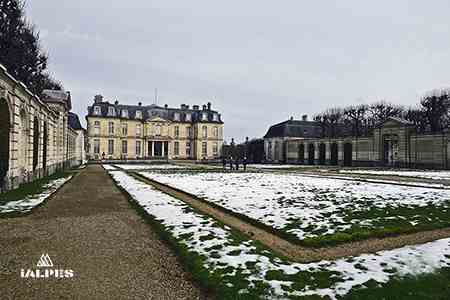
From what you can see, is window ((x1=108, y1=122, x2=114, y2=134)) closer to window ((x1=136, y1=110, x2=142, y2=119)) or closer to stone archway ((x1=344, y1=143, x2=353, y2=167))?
window ((x1=136, y1=110, x2=142, y2=119))

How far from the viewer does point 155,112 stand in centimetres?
6512

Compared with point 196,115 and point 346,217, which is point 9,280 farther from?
point 196,115

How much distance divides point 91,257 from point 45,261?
2.16 feet

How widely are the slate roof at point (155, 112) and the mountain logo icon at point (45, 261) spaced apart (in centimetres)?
5941

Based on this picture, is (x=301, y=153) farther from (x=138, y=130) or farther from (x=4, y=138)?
(x=4, y=138)

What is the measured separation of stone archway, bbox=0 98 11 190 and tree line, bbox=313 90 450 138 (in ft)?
139

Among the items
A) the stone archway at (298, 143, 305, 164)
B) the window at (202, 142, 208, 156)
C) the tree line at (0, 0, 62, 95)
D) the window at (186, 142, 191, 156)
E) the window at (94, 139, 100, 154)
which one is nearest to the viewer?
the tree line at (0, 0, 62, 95)

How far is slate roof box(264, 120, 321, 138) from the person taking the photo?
5638 cm

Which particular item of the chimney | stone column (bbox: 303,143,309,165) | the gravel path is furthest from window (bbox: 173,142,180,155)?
the gravel path

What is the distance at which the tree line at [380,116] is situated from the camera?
136 ft

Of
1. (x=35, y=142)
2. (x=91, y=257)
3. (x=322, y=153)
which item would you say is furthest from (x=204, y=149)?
(x=91, y=257)

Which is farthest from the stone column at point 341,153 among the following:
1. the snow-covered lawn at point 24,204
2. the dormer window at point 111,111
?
the dormer window at point 111,111

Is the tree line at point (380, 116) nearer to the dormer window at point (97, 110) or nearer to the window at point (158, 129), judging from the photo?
the window at point (158, 129)

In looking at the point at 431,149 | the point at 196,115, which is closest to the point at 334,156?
the point at 431,149
